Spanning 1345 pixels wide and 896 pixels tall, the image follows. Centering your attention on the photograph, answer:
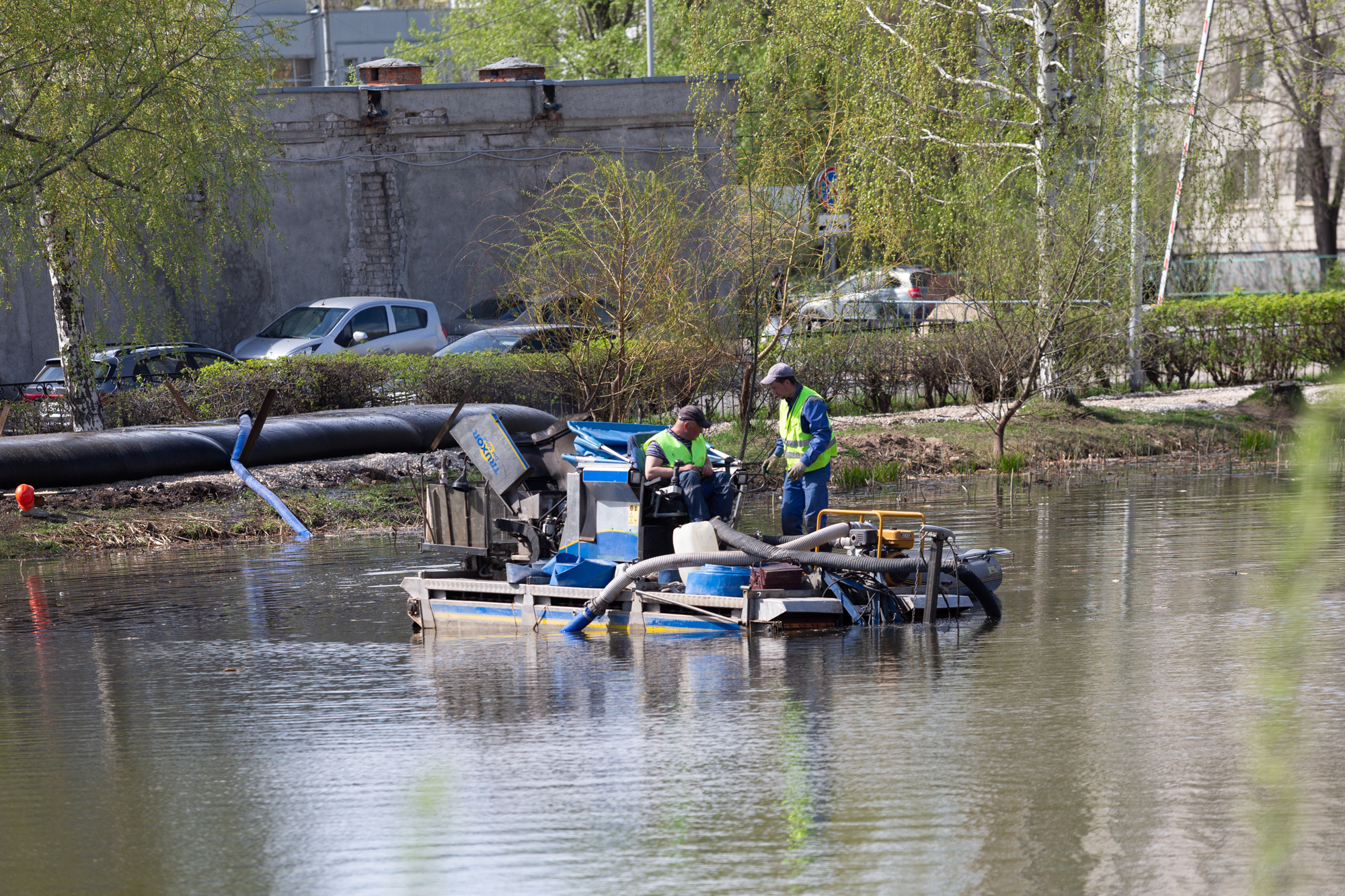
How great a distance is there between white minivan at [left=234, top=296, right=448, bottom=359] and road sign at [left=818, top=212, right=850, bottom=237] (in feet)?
27.0

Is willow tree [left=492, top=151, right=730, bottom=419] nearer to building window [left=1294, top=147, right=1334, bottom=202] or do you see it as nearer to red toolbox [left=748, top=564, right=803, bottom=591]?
red toolbox [left=748, top=564, right=803, bottom=591]

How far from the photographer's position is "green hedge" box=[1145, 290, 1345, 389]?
2456cm

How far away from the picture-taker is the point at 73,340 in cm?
1842

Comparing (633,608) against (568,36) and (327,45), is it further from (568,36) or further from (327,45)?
(327,45)

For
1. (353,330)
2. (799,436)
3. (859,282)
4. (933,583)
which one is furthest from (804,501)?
(353,330)

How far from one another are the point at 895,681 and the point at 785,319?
1114 cm

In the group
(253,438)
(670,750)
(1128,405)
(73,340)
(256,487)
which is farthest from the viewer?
(1128,405)

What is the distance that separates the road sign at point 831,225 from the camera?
1886 centimetres

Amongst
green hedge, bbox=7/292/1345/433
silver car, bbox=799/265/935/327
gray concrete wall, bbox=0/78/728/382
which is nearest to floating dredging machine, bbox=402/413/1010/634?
green hedge, bbox=7/292/1345/433

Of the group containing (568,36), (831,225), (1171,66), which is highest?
(568,36)

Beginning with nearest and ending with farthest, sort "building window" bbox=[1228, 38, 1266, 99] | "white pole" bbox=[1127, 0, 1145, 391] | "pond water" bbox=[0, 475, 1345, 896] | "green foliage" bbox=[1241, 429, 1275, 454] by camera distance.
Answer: "pond water" bbox=[0, 475, 1345, 896], "white pole" bbox=[1127, 0, 1145, 391], "green foliage" bbox=[1241, 429, 1275, 454], "building window" bbox=[1228, 38, 1266, 99]

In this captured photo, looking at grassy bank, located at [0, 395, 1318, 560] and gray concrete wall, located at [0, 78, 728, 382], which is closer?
grassy bank, located at [0, 395, 1318, 560]

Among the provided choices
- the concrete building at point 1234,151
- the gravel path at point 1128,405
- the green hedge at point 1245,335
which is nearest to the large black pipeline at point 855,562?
the gravel path at point 1128,405

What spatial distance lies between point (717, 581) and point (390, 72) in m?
22.4
